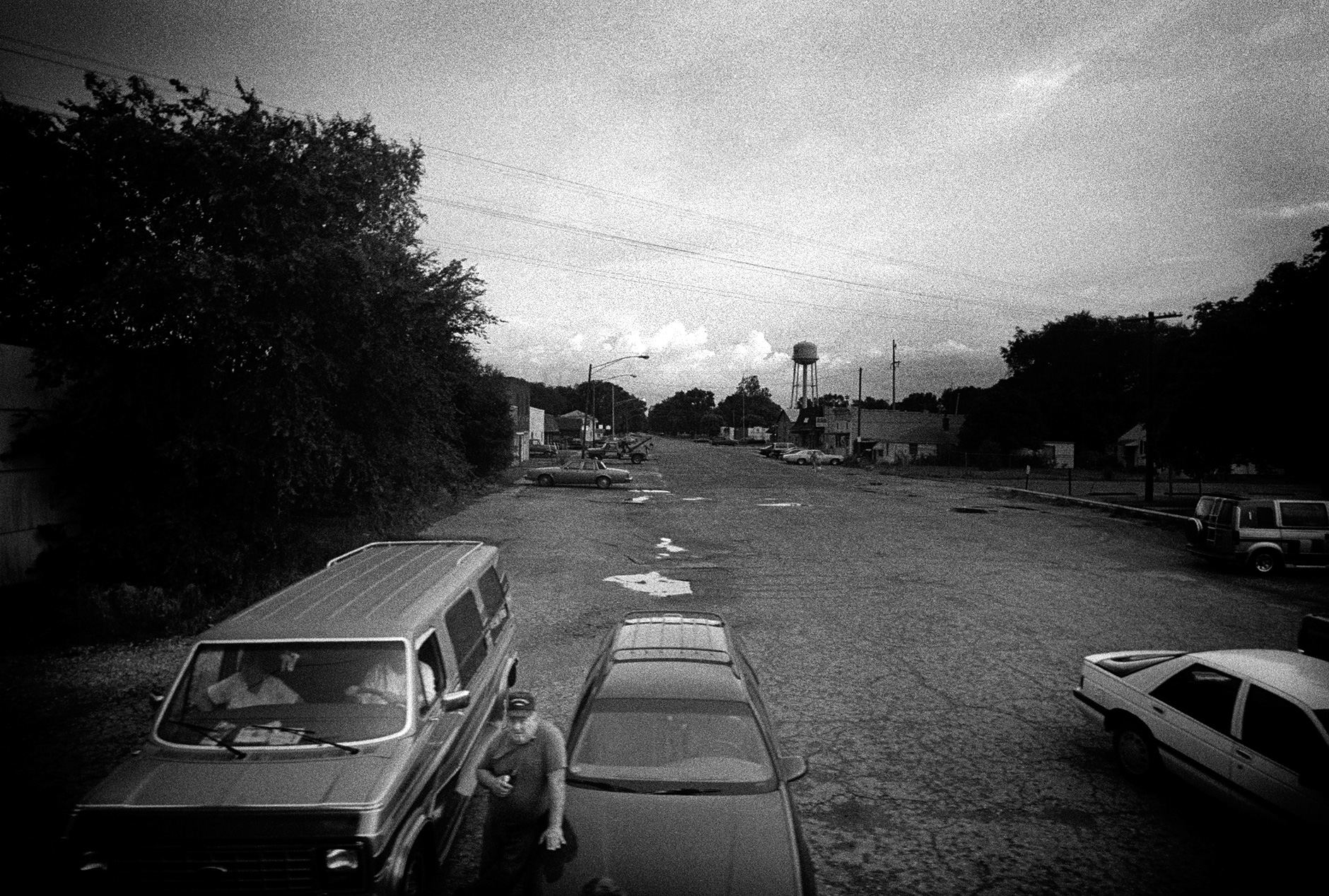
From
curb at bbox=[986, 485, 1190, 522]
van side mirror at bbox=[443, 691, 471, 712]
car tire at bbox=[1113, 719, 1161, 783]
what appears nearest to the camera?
van side mirror at bbox=[443, 691, 471, 712]

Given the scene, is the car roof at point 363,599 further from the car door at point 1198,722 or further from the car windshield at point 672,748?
the car door at point 1198,722

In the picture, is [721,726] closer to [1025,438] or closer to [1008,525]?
[1008,525]

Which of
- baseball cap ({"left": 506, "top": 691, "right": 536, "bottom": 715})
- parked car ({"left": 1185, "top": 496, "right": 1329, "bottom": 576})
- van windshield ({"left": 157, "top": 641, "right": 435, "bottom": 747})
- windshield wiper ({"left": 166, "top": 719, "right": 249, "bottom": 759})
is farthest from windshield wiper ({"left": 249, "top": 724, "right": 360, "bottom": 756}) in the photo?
parked car ({"left": 1185, "top": 496, "right": 1329, "bottom": 576})

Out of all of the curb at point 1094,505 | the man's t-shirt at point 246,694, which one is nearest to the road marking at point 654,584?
the man's t-shirt at point 246,694

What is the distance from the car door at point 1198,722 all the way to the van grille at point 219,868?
6709mm

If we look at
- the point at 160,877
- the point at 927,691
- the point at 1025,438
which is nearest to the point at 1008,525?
the point at 927,691

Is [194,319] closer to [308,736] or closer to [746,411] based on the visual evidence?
[308,736]

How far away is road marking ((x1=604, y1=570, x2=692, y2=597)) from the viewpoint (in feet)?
49.1

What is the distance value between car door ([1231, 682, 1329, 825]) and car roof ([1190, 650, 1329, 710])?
0.14 m

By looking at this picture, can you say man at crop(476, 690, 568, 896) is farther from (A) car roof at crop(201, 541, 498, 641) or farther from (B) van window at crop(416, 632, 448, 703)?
(A) car roof at crop(201, 541, 498, 641)

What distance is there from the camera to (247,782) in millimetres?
4301

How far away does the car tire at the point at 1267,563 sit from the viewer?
17.7 meters

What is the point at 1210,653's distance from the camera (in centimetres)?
691

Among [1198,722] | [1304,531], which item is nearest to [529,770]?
[1198,722]
